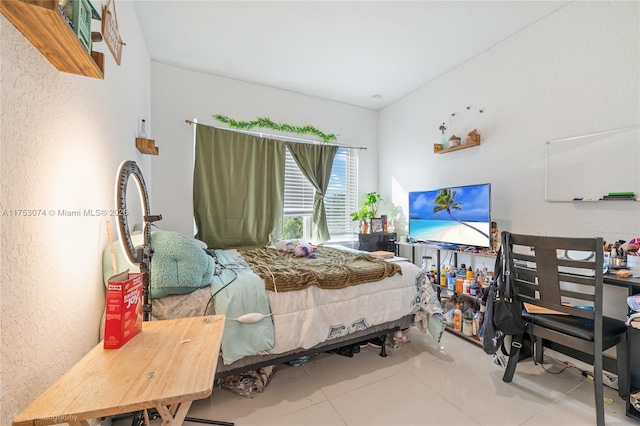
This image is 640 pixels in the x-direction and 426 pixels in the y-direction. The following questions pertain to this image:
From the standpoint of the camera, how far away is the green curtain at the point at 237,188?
329cm

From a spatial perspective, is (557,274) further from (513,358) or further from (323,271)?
(323,271)

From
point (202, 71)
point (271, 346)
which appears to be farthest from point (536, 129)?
point (202, 71)

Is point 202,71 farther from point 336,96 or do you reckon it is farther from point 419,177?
point 419,177

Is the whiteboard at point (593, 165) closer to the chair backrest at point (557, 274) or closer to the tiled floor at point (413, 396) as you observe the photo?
the chair backrest at point (557, 274)

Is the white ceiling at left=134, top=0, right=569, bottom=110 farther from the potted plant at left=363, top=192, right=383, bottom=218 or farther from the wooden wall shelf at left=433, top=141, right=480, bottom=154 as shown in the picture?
the potted plant at left=363, top=192, right=383, bottom=218

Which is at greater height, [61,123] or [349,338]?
[61,123]

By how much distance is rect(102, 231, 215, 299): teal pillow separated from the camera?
143cm

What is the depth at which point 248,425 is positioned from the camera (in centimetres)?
150

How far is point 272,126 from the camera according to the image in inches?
143

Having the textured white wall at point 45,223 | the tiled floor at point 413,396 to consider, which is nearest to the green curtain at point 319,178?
the tiled floor at point 413,396

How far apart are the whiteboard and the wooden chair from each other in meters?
0.78

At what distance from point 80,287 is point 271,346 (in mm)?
985

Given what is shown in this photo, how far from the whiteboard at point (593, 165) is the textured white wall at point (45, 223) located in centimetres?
317

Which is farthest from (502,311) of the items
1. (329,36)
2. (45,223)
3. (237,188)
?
(237,188)
